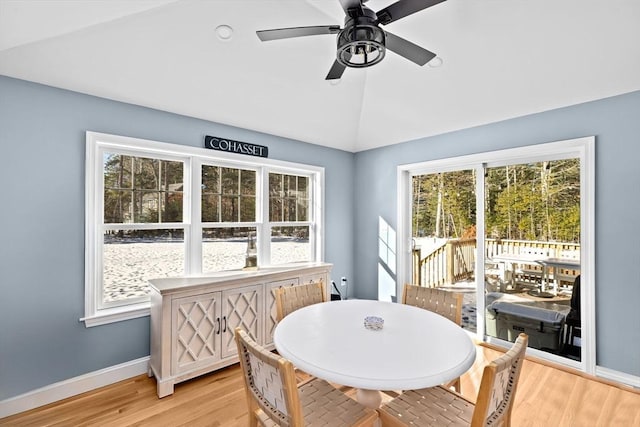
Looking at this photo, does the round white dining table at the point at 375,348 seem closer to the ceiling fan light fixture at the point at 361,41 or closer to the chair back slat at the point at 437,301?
the chair back slat at the point at 437,301

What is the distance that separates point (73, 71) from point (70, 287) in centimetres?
168

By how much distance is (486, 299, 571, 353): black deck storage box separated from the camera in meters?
2.98

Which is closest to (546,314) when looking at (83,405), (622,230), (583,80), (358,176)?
(622,230)

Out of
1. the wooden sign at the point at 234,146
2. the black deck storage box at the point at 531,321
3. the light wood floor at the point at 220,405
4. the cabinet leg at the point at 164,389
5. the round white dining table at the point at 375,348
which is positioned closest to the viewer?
the round white dining table at the point at 375,348

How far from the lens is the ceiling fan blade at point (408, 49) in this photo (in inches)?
67.1

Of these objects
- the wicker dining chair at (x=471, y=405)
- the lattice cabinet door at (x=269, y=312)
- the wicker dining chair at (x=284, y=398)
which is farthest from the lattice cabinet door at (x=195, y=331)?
the wicker dining chair at (x=471, y=405)

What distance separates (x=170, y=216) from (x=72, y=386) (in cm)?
155

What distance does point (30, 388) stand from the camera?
7.30 ft

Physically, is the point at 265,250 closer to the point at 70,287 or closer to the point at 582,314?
the point at 70,287

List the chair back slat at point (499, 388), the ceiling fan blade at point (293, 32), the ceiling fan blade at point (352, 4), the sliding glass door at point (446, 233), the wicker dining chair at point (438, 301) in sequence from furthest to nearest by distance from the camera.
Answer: the sliding glass door at point (446, 233)
the wicker dining chair at point (438, 301)
the ceiling fan blade at point (293, 32)
the ceiling fan blade at point (352, 4)
the chair back slat at point (499, 388)

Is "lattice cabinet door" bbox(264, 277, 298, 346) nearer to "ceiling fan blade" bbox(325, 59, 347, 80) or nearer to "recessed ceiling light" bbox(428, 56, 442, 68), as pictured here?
"ceiling fan blade" bbox(325, 59, 347, 80)

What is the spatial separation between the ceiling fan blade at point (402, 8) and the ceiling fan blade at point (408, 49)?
0.39 feet

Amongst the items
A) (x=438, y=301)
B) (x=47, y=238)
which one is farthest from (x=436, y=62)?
(x=47, y=238)

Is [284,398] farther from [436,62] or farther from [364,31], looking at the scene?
[436,62]
